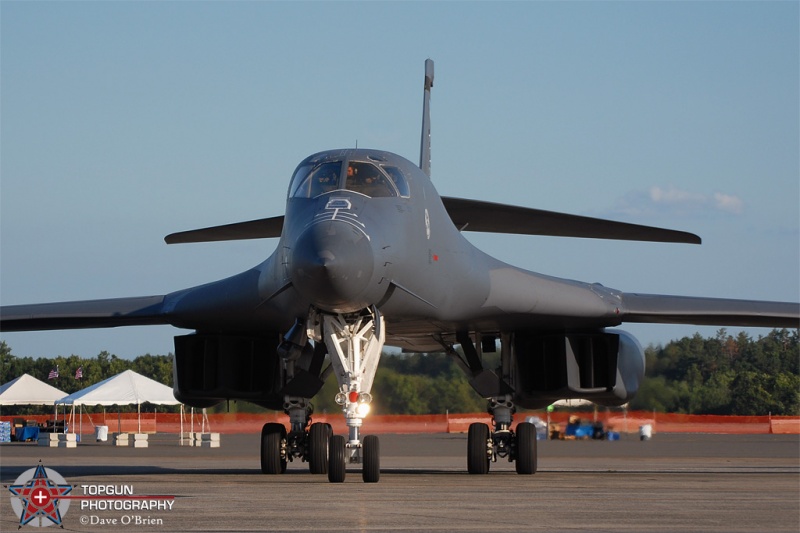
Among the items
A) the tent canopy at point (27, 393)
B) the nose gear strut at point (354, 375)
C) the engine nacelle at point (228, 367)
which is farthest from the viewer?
the tent canopy at point (27, 393)

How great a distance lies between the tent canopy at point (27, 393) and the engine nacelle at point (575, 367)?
100 ft

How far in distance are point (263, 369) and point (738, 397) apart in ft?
63.3

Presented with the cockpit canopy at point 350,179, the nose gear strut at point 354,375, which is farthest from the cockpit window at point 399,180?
the nose gear strut at point 354,375

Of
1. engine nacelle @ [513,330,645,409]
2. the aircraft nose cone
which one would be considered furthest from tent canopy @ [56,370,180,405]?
the aircraft nose cone

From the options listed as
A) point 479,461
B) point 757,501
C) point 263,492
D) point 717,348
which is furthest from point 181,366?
point 717,348

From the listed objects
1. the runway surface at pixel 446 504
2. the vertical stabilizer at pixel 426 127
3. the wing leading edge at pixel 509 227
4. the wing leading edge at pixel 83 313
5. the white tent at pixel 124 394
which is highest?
the vertical stabilizer at pixel 426 127

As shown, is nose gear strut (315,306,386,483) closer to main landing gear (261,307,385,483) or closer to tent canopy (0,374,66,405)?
main landing gear (261,307,385,483)

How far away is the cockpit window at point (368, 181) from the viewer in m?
13.6

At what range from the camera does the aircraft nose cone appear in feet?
39.9

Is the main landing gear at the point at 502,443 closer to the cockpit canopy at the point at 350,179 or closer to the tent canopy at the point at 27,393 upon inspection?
the cockpit canopy at the point at 350,179

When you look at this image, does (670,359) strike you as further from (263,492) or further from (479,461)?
(263,492)

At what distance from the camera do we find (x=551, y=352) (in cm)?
1691

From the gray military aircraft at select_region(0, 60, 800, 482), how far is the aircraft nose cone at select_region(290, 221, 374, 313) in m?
0.02

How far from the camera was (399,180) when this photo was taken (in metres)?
14.0
